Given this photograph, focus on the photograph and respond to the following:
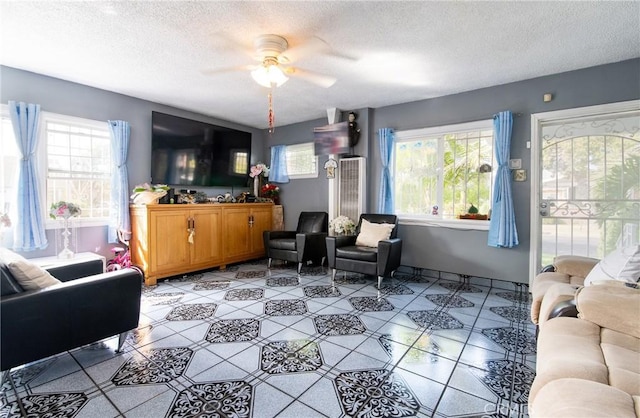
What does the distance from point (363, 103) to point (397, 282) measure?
2615 millimetres

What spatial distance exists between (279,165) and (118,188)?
106 inches

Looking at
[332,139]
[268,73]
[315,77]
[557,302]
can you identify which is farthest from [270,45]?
[557,302]

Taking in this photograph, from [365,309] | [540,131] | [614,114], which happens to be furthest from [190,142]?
[614,114]

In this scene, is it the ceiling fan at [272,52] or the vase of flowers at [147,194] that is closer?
the ceiling fan at [272,52]

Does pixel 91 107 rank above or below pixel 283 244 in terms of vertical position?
above

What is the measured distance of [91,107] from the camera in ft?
12.2

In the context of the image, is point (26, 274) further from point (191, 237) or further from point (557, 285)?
point (557, 285)

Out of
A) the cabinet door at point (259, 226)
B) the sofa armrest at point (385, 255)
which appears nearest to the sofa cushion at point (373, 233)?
the sofa armrest at point (385, 255)

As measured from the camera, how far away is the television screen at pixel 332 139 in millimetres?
4566

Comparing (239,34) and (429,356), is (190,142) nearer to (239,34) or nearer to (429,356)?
(239,34)

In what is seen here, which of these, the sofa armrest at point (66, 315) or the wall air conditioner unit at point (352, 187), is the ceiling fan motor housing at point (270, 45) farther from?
the wall air conditioner unit at point (352, 187)

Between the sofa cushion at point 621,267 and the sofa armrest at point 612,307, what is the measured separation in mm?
312

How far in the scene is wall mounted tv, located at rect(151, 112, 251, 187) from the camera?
4.23 meters

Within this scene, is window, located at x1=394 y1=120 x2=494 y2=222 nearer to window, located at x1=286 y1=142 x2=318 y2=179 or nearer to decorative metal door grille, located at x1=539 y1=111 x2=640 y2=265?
decorative metal door grille, located at x1=539 y1=111 x2=640 y2=265
